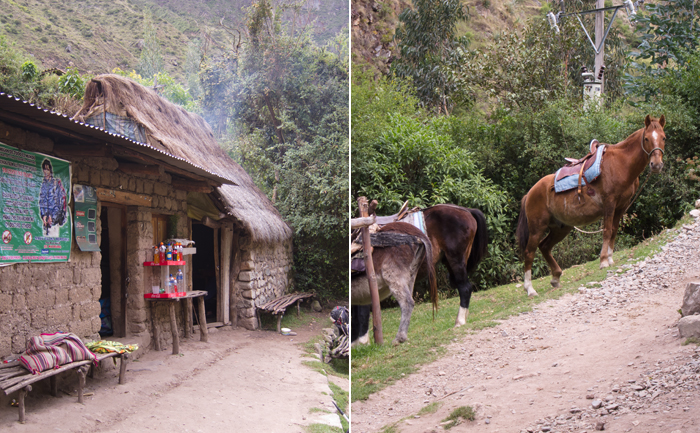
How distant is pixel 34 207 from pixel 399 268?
8.81 feet

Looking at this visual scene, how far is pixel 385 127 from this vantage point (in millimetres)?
4984

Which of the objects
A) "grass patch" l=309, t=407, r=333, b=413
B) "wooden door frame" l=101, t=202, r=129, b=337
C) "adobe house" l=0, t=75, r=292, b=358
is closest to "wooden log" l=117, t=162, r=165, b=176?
"adobe house" l=0, t=75, r=292, b=358

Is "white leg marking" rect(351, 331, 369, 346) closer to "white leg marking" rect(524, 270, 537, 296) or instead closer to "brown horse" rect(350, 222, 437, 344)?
"brown horse" rect(350, 222, 437, 344)

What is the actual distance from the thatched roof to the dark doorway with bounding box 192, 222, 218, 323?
2.92 feet

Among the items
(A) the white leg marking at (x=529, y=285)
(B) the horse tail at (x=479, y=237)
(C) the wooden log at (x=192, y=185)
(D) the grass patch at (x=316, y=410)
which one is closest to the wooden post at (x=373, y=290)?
(D) the grass patch at (x=316, y=410)

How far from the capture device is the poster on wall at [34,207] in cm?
312

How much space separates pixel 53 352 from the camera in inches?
128

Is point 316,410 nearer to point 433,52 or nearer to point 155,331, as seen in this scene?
point 155,331

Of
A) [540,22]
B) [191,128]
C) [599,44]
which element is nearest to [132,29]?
[191,128]

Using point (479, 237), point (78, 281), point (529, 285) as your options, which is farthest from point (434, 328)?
point (78, 281)

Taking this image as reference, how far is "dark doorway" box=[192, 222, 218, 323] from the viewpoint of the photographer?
743cm

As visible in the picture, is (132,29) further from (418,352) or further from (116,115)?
(418,352)

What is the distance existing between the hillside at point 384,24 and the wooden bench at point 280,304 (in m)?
3.81

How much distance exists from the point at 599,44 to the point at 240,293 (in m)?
6.00
